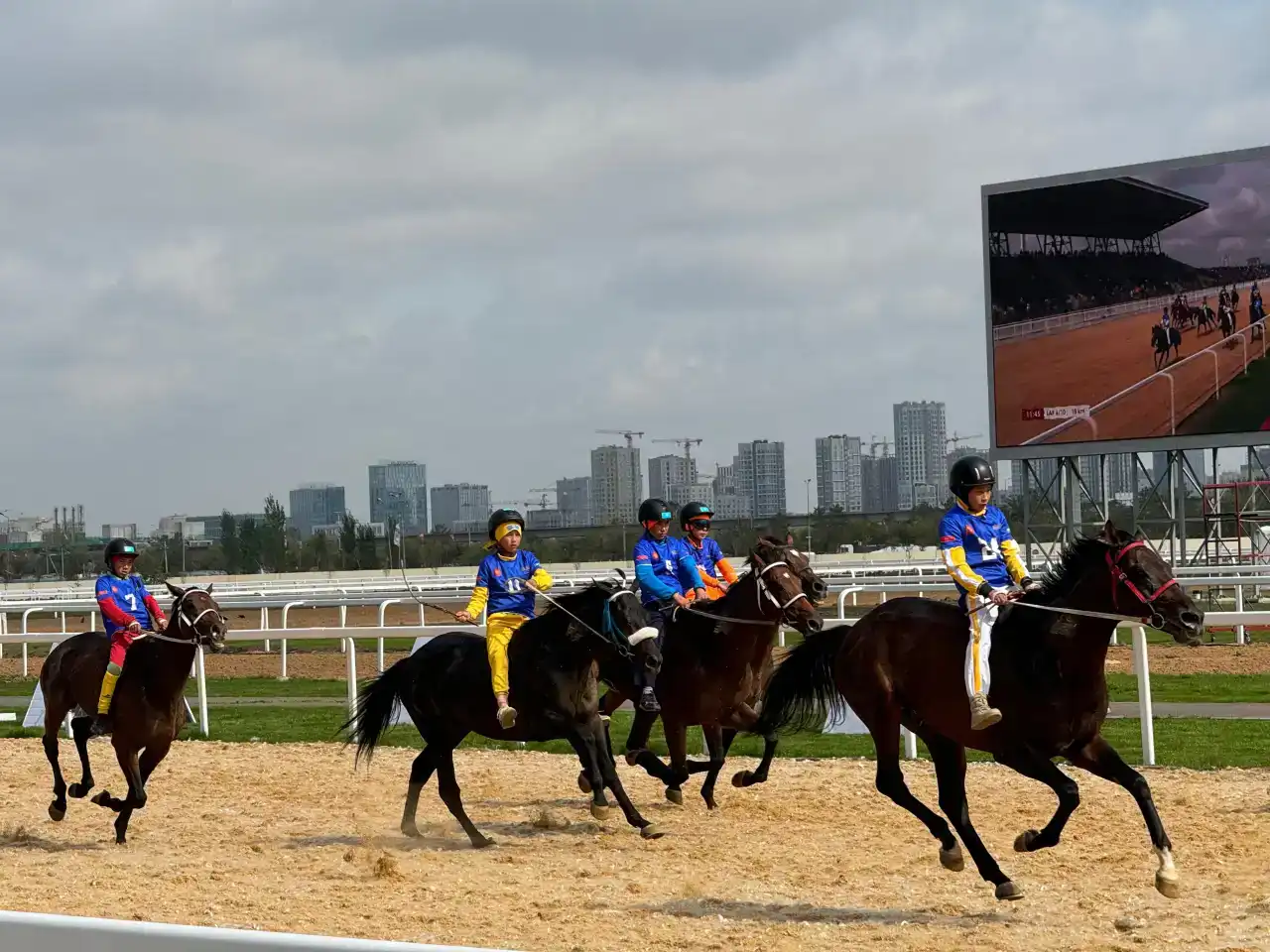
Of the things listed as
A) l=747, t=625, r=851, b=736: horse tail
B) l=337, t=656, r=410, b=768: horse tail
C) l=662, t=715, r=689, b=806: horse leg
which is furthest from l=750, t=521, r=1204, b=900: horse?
l=337, t=656, r=410, b=768: horse tail

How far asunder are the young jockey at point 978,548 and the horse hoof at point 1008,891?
1.01m

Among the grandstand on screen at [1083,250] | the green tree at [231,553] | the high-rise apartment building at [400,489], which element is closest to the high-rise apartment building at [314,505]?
the high-rise apartment building at [400,489]

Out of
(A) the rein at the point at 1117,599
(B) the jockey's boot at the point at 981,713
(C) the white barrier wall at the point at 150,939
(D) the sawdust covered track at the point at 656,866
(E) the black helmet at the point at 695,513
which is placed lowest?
(D) the sawdust covered track at the point at 656,866

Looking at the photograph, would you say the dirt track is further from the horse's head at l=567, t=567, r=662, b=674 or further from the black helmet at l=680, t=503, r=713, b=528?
the horse's head at l=567, t=567, r=662, b=674

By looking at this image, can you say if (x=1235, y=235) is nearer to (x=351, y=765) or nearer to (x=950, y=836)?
(x=351, y=765)

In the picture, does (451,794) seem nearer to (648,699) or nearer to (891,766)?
(648,699)

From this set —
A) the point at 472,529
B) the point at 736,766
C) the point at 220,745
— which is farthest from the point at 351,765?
the point at 472,529

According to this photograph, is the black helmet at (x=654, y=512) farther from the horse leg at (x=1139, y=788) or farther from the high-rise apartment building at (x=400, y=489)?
the high-rise apartment building at (x=400, y=489)

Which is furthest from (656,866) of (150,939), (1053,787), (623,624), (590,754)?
(150,939)

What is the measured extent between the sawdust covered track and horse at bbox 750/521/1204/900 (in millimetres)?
368

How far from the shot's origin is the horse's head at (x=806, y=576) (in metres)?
8.95

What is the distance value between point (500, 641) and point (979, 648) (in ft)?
9.56

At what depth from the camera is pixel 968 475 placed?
24.0 ft

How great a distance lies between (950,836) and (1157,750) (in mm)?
4430
